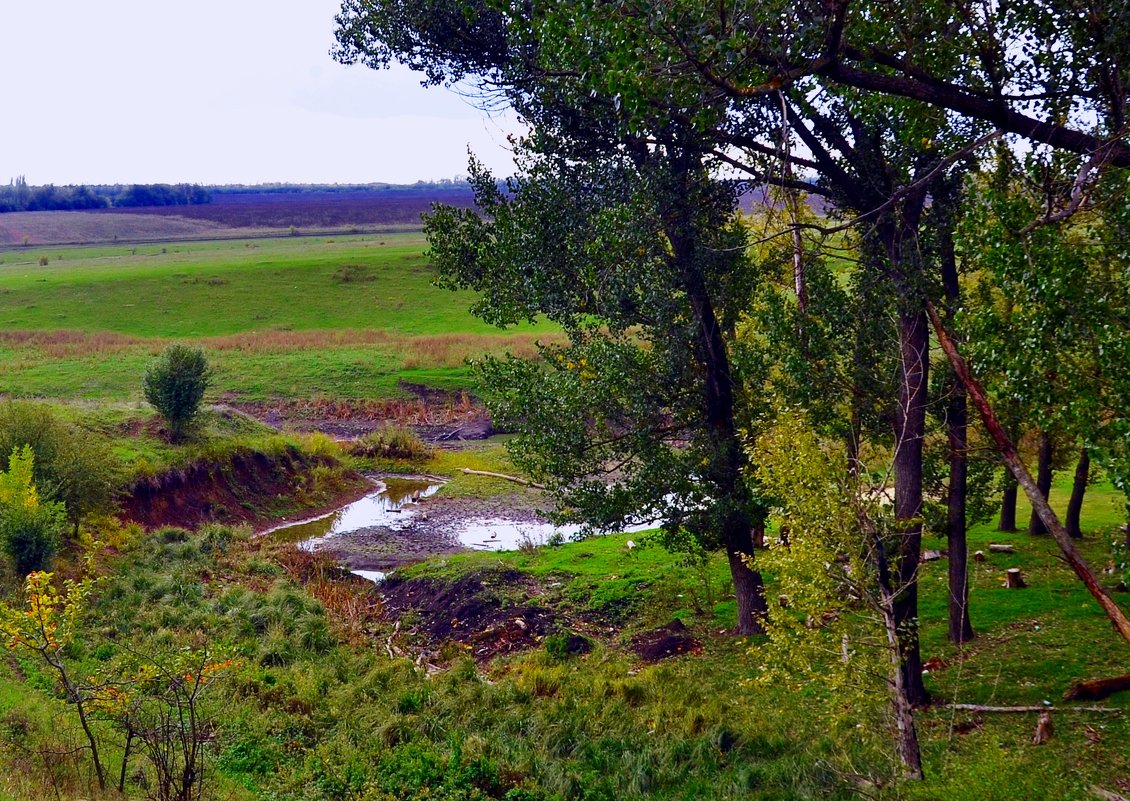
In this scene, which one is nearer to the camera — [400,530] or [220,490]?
[400,530]

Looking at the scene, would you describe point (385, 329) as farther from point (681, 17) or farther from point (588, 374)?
point (681, 17)

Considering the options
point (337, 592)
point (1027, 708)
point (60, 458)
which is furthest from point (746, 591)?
point (60, 458)

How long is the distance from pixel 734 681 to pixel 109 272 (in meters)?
85.7

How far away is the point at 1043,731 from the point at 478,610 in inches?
473

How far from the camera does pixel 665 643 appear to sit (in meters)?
17.6

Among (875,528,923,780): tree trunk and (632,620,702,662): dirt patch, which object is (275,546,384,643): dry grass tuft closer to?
(632,620,702,662): dirt patch

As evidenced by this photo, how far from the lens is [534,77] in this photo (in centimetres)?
1486

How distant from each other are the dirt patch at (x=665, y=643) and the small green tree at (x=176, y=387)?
844 inches

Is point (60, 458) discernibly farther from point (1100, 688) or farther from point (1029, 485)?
point (1100, 688)

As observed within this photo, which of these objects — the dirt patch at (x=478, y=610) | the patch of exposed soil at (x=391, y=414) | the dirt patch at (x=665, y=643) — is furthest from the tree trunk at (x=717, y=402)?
the patch of exposed soil at (x=391, y=414)

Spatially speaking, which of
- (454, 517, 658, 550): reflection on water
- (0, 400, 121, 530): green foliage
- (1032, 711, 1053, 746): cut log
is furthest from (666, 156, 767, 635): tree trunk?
(0, 400, 121, 530): green foliage

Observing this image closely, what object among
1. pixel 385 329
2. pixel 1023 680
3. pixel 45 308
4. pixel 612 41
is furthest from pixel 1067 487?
pixel 45 308

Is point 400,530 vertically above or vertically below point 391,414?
below

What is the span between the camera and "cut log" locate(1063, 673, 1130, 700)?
1250 centimetres
